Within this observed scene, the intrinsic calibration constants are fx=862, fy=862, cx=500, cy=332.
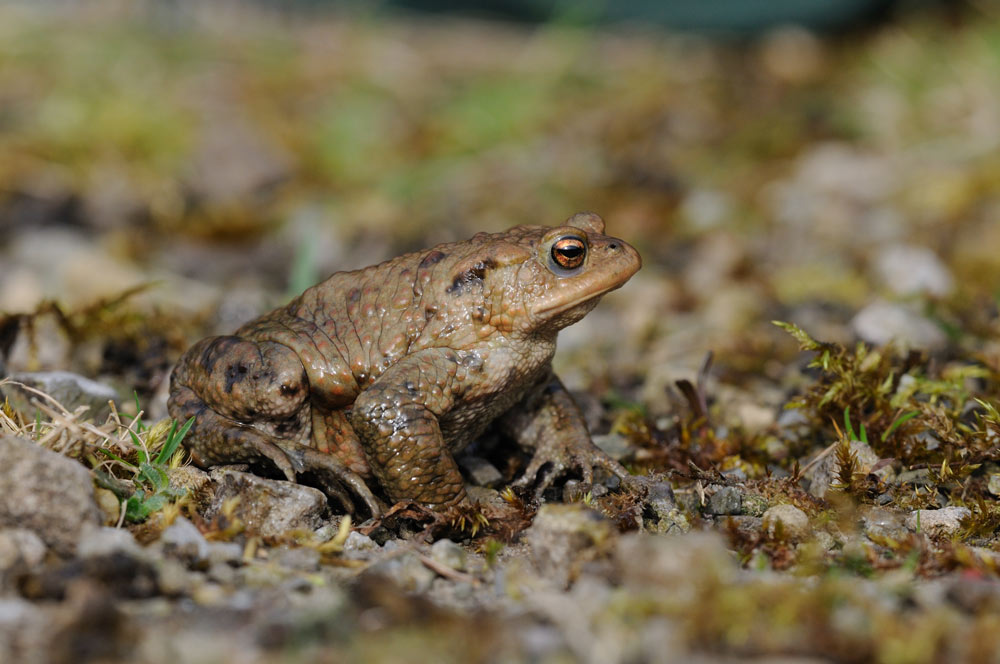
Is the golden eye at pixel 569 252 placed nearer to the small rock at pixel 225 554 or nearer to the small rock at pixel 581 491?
the small rock at pixel 581 491

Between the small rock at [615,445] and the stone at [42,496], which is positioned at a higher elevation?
the stone at [42,496]

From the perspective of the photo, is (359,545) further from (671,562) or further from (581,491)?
(671,562)

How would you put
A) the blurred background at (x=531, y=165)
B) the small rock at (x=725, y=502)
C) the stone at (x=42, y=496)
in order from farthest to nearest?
1. the blurred background at (x=531, y=165)
2. the small rock at (x=725, y=502)
3. the stone at (x=42, y=496)

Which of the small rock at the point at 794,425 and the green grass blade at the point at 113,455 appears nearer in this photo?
the green grass blade at the point at 113,455

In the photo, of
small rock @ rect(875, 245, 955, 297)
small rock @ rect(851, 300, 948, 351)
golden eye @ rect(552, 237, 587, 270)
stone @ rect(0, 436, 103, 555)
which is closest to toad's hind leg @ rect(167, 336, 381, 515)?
stone @ rect(0, 436, 103, 555)

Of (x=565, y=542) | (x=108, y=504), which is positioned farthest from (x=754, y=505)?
(x=108, y=504)

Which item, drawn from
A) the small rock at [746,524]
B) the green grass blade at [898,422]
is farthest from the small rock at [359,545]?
the green grass blade at [898,422]

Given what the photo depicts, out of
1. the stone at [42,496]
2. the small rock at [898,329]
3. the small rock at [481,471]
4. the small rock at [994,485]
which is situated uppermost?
the small rock at [898,329]
